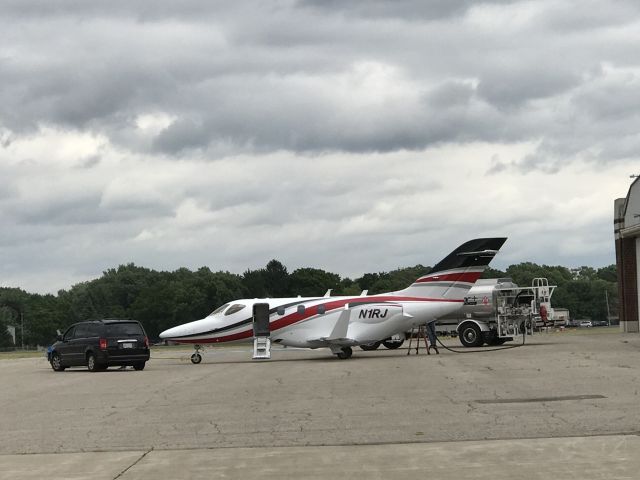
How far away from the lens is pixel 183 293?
122 m

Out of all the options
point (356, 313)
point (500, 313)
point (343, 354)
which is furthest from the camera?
point (500, 313)

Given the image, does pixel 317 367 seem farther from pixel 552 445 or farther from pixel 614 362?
pixel 552 445

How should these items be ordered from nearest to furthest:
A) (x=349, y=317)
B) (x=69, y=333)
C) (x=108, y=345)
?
1. (x=108, y=345)
2. (x=69, y=333)
3. (x=349, y=317)

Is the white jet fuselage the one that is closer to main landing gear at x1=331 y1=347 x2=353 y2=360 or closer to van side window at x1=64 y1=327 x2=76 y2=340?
main landing gear at x1=331 y1=347 x2=353 y2=360

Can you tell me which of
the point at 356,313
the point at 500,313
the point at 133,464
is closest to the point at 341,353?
the point at 356,313

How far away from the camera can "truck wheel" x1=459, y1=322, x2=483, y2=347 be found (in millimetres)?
37906

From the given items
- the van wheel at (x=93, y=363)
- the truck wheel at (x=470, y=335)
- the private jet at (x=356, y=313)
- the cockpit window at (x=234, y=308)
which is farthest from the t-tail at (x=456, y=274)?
the van wheel at (x=93, y=363)

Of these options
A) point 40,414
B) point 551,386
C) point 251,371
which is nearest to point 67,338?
point 251,371

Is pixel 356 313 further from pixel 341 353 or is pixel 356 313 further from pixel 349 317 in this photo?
pixel 341 353

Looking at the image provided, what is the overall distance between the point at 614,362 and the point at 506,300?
13784 millimetres

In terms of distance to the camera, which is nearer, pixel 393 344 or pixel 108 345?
pixel 108 345

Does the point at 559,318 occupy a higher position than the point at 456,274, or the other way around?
the point at 456,274

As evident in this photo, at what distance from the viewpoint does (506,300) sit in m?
38.0

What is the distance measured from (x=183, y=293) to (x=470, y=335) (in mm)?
87176
